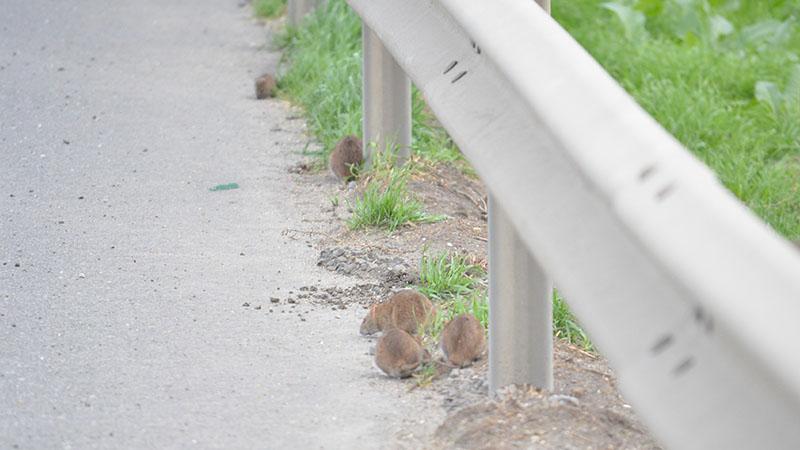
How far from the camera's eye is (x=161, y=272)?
15.0ft

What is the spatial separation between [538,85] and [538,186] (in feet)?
0.60

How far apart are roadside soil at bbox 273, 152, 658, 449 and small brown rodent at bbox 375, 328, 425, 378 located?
0.04 m

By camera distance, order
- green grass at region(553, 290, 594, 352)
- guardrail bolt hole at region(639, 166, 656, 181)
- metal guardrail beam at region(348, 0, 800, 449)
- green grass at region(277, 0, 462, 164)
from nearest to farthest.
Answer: metal guardrail beam at region(348, 0, 800, 449)
guardrail bolt hole at region(639, 166, 656, 181)
green grass at region(553, 290, 594, 352)
green grass at region(277, 0, 462, 164)

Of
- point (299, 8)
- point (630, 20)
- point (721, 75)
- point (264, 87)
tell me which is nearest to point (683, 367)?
point (264, 87)

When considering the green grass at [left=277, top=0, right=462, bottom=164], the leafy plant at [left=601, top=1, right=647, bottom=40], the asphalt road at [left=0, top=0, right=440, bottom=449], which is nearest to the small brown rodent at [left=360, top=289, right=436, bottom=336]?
the asphalt road at [left=0, top=0, right=440, bottom=449]

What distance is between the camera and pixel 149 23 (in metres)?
8.96

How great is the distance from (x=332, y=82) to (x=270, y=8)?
103 inches

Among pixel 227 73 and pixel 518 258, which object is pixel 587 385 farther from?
→ pixel 227 73

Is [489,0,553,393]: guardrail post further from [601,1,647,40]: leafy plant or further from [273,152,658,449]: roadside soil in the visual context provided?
[601,1,647,40]: leafy plant

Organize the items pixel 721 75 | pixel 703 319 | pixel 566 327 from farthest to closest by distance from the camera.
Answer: pixel 721 75, pixel 566 327, pixel 703 319

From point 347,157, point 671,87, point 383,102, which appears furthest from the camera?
point 671,87

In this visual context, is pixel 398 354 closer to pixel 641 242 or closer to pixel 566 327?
pixel 566 327

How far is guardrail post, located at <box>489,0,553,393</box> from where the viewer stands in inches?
132

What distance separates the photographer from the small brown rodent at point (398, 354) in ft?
12.0
